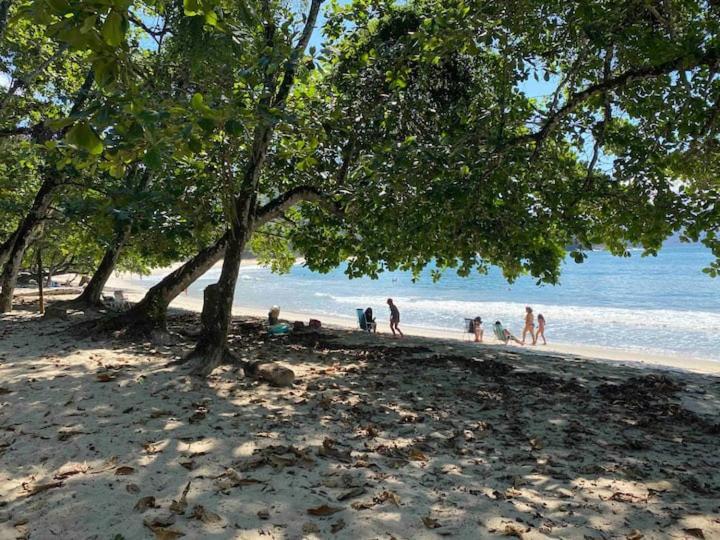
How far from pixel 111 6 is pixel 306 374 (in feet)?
21.4

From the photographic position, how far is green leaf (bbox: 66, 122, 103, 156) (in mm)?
A: 2197

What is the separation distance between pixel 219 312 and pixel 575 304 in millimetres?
34810

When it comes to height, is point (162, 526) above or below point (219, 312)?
below

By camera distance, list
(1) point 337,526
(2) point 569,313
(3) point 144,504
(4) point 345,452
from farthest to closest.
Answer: (2) point 569,313 → (4) point 345,452 → (3) point 144,504 → (1) point 337,526

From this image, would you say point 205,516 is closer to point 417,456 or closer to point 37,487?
point 37,487

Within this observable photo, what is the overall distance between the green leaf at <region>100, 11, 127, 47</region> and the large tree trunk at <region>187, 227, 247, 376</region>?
591 cm

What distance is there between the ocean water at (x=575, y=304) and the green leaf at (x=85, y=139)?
1837 cm

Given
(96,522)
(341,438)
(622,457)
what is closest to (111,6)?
(96,522)

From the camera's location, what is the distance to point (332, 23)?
10453mm

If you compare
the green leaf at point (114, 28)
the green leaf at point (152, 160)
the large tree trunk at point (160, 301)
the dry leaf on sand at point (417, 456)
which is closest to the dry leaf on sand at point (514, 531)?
the dry leaf on sand at point (417, 456)

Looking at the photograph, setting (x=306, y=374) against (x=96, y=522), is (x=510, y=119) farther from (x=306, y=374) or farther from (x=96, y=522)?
(x=96, y=522)

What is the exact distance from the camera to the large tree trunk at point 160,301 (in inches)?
393

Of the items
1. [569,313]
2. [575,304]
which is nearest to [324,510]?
[569,313]

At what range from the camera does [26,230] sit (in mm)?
12586
